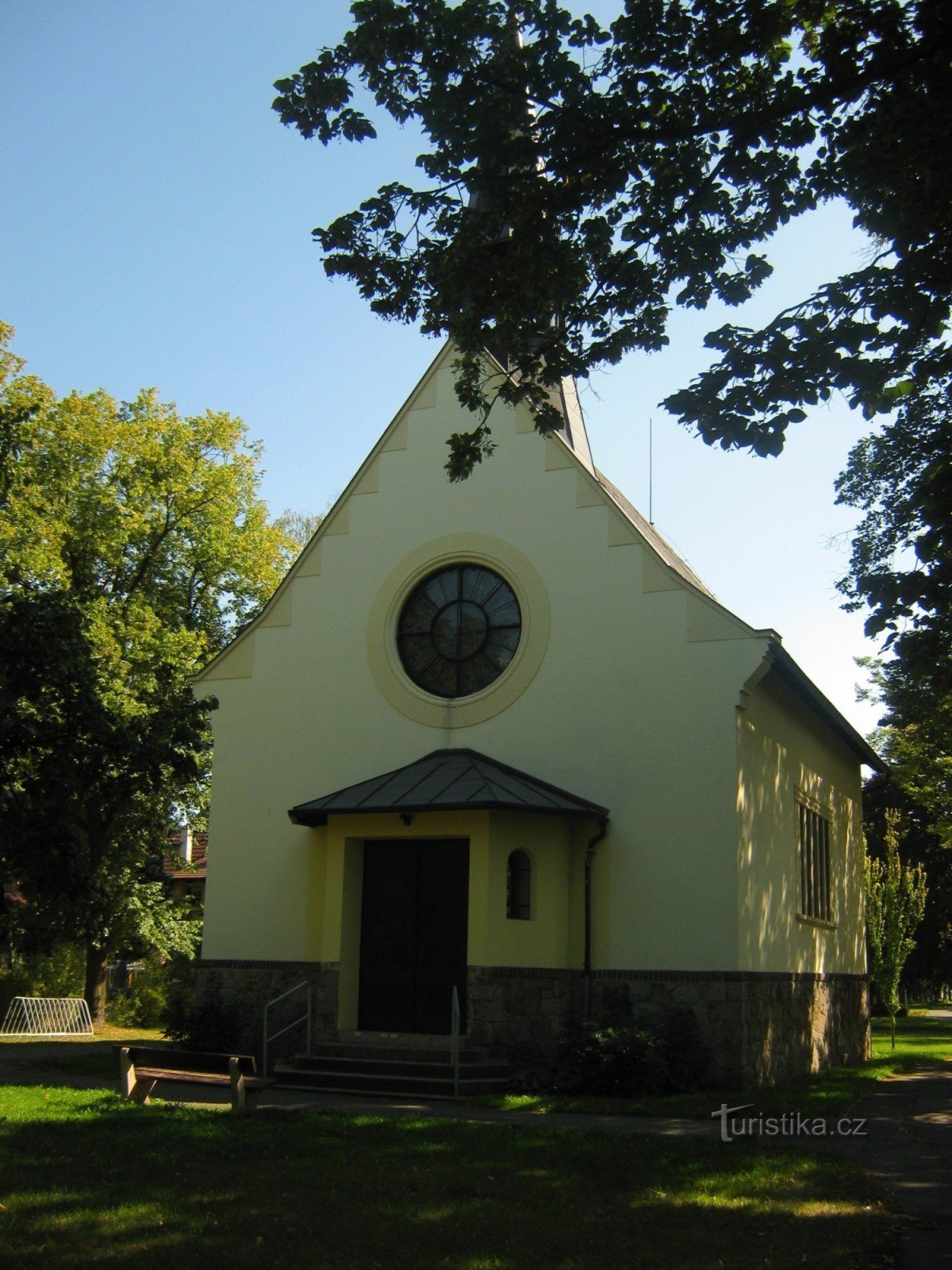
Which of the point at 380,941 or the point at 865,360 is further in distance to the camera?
the point at 380,941

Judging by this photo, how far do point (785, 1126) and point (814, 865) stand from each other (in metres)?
8.88

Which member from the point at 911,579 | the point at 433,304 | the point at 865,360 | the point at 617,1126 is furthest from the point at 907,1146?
the point at 433,304

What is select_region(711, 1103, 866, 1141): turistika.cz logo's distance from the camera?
10852mm

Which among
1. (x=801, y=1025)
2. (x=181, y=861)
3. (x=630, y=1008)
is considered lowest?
(x=801, y=1025)

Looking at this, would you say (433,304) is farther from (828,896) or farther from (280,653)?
(828,896)

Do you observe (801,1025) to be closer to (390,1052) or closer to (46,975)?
(390,1052)

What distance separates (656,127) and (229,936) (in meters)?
12.4

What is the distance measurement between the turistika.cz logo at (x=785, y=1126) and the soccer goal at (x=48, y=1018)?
→ 51.3 ft

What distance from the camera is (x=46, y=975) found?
27.4m

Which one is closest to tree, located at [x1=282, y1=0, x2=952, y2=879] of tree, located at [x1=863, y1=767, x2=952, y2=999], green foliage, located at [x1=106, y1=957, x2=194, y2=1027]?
green foliage, located at [x1=106, y1=957, x2=194, y2=1027]

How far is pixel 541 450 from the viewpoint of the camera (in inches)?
670

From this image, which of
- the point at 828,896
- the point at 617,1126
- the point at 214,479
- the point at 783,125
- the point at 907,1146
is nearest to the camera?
the point at 783,125

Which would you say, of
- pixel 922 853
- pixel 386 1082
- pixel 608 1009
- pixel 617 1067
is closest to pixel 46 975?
pixel 386 1082

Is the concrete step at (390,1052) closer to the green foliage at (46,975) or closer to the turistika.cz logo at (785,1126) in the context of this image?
the turistika.cz logo at (785,1126)
